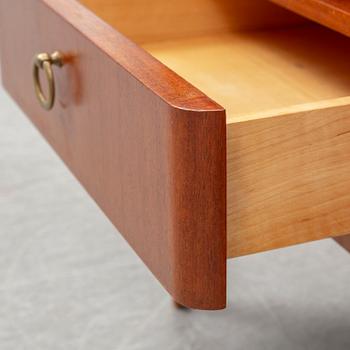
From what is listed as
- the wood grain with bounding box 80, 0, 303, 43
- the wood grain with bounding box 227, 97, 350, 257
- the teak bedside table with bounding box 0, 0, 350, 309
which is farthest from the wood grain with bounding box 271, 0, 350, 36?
the wood grain with bounding box 80, 0, 303, 43

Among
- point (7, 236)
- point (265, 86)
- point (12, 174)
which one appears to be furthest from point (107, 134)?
point (12, 174)

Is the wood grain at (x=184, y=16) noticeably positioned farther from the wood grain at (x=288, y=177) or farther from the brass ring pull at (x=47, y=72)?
the wood grain at (x=288, y=177)

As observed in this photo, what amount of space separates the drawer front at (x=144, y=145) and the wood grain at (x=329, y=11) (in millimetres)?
143

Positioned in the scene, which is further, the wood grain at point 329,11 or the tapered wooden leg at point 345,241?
the tapered wooden leg at point 345,241

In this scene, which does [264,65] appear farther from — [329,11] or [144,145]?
[144,145]

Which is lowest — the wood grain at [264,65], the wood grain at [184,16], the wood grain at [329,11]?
the wood grain at [264,65]

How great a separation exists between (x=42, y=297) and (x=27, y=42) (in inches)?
18.1

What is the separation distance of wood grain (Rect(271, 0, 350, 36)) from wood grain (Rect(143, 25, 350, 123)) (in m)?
0.08

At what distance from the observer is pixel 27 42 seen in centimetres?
82

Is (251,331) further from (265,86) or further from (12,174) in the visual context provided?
(12,174)

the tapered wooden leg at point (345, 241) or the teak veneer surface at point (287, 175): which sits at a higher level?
the teak veneer surface at point (287, 175)

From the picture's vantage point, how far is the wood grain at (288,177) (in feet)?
1.71

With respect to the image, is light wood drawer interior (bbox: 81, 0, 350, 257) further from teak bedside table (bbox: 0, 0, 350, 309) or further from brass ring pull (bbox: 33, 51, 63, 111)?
brass ring pull (bbox: 33, 51, 63, 111)

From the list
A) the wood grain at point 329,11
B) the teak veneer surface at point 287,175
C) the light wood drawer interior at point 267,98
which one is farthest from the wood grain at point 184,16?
the teak veneer surface at point 287,175
